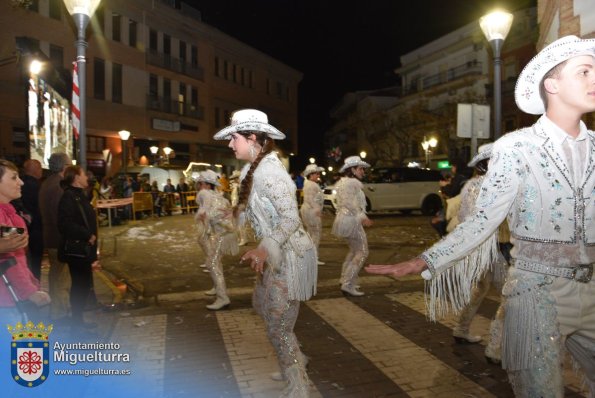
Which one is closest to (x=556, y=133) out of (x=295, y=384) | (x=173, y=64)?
(x=295, y=384)

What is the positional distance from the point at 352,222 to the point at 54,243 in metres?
4.13

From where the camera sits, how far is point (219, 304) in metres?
6.41

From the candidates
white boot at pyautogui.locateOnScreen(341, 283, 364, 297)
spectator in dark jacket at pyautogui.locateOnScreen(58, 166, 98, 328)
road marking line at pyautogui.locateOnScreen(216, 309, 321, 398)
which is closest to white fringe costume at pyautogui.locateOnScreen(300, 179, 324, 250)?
white boot at pyautogui.locateOnScreen(341, 283, 364, 297)

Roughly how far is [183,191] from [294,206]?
21229 millimetres

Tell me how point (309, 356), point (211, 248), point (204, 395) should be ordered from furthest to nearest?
point (211, 248), point (309, 356), point (204, 395)

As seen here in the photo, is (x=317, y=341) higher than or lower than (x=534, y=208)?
lower

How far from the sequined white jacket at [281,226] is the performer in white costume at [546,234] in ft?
3.36

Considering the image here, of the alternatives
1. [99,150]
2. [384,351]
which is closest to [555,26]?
[384,351]

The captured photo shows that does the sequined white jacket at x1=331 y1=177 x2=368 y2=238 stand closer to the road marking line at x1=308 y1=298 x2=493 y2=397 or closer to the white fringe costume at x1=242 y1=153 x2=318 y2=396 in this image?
the road marking line at x1=308 y1=298 x2=493 y2=397

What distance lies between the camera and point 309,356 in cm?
461

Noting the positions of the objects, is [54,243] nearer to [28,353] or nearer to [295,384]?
[28,353]

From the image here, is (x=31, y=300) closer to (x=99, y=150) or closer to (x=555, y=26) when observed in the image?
(x=555, y=26)

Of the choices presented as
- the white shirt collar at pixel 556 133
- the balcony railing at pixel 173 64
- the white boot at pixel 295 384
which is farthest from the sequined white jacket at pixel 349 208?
the balcony railing at pixel 173 64

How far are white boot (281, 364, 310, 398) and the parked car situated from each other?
55.3ft
